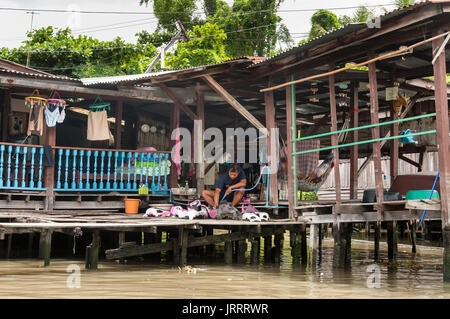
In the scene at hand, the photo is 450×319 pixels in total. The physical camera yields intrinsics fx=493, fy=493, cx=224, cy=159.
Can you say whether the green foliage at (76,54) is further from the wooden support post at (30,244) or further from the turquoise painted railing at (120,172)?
the wooden support post at (30,244)

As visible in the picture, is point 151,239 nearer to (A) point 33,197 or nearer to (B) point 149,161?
(B) point 149,161

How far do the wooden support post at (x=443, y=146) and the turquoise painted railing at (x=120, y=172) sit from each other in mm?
6095

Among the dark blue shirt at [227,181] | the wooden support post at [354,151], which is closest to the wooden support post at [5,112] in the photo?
the dark blue shirt at [227,181]

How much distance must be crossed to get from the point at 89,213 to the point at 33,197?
1.61 meters

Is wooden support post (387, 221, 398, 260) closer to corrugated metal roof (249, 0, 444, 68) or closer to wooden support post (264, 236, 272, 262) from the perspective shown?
wooden support post (264, 236, 272, 262)

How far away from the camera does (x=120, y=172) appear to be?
35.7 feet

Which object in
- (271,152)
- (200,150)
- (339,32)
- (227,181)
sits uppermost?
(339,32)

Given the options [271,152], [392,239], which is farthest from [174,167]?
[392,239]

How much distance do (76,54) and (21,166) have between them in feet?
35.9

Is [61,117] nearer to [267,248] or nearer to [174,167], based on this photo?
[174,167]

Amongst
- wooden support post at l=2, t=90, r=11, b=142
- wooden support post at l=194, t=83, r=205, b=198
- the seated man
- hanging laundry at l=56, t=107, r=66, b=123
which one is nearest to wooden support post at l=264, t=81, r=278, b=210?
the seated man

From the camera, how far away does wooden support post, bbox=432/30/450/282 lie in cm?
628

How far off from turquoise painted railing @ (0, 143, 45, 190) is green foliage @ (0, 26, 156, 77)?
965cm
